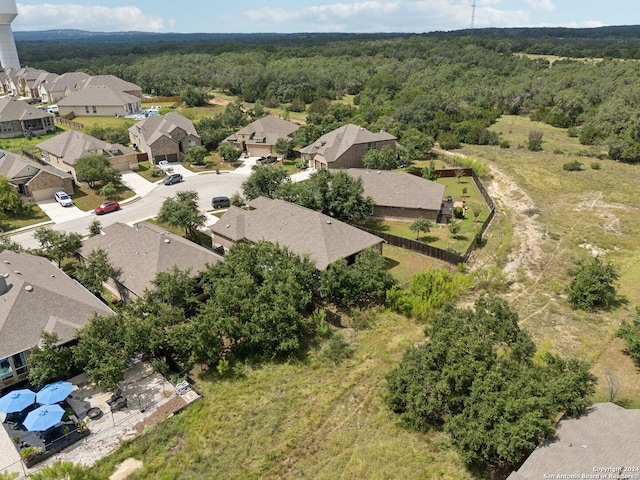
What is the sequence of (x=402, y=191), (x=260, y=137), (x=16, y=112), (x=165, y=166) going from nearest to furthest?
(x=402, y=191) < (x=165, y=166) < (x=260, y=137) < (x=16, y=112)

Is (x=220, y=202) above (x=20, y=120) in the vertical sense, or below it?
below

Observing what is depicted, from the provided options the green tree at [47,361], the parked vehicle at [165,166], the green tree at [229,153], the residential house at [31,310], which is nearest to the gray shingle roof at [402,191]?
the green tree at [229,153]

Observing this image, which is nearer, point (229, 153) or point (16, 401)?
point (16, 401)

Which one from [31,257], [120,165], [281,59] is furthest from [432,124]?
[281,59]

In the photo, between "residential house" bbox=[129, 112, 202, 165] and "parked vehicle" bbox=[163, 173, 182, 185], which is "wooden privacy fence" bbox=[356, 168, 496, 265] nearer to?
"parked vehicle" bbox=[163, 173, 182, 185]

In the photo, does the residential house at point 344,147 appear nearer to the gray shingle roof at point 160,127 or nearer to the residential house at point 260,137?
the residential house at point 260,137

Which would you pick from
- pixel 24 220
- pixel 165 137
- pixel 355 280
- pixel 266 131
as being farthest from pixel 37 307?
pixel 266 131

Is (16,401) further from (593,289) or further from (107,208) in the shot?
(593,289)
